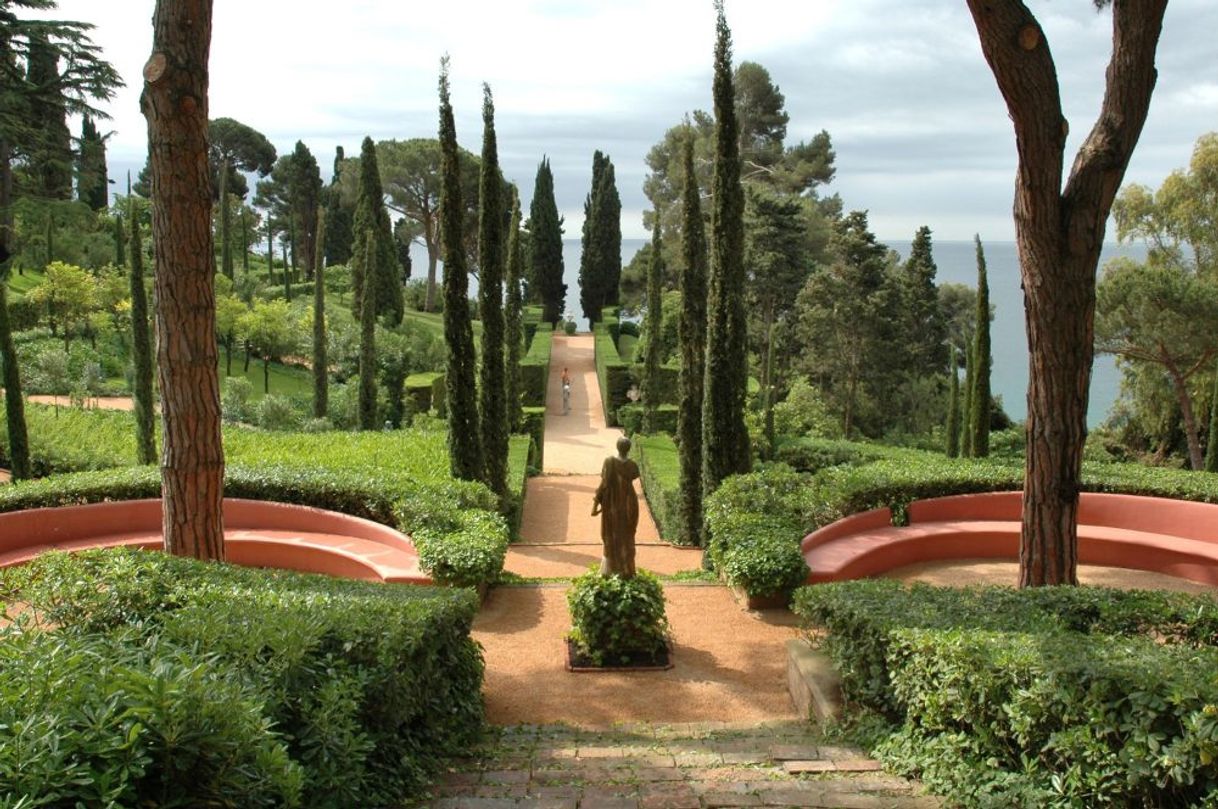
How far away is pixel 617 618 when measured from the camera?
842 cm

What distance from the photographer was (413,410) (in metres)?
25.4

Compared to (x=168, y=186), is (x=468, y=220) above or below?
above

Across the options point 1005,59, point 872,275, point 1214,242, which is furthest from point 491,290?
point 1214,242

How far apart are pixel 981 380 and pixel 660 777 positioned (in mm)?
15083

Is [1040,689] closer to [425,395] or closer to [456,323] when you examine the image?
[456,323]

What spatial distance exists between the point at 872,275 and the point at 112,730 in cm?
2698

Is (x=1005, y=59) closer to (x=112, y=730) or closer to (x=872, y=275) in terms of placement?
(x=112, y=730)

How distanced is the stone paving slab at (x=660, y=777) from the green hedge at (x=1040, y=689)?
1.18 ft

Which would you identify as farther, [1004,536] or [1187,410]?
[1187,410]

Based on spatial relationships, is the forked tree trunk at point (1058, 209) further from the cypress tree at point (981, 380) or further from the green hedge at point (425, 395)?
the green hedge at point (425, 395)

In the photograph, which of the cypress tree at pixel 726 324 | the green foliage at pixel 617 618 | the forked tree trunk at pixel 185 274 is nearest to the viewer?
the forked tree trunk at pixel 185 274

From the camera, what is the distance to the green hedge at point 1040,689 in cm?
385

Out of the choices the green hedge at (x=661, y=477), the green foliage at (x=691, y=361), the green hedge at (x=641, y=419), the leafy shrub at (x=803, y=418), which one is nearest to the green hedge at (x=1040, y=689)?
the green hedge at (x=661, y=477)

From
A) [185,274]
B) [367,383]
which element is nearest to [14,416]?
[367,383]
